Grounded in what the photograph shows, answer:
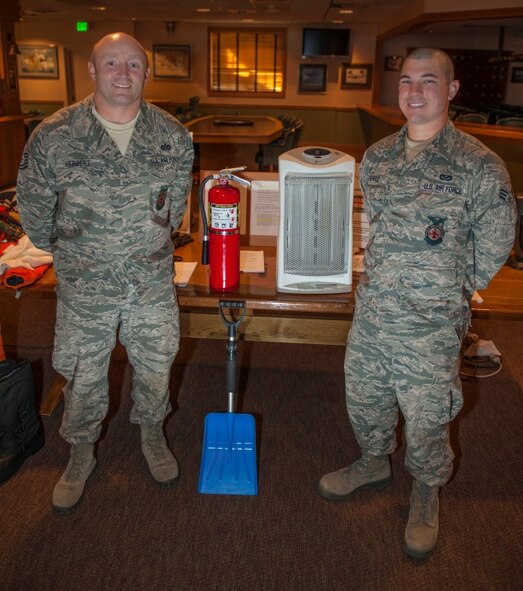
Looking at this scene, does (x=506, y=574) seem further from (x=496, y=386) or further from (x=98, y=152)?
(x=98, y=152)

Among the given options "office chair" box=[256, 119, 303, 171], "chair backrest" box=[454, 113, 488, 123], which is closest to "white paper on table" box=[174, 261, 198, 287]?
"office chair" box=[256, 119, 303, 171]

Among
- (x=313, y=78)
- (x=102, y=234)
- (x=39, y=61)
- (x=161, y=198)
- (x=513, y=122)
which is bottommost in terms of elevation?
(x=102, y=234)

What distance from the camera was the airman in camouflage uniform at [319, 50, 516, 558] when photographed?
5.52 ft

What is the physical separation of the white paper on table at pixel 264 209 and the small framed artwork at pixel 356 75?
1094 centimetres

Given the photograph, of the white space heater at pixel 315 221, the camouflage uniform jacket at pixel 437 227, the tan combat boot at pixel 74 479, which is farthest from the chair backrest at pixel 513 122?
the tan combat boot at pixel 74 479

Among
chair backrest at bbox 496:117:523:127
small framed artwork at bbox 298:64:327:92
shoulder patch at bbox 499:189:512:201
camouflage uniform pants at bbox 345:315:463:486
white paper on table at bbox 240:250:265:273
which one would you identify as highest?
small framed artwork at bbox 298:64:327:92

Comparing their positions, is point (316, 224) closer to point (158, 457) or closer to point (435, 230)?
point (435, 230)

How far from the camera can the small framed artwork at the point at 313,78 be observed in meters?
12.5

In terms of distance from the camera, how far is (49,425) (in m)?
2.62

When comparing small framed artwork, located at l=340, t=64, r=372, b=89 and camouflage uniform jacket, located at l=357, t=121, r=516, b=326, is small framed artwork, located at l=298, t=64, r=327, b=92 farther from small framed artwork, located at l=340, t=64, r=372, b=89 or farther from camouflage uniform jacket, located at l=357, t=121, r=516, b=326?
camouflage uniform jacket, located at l=357, t=121, r=516, b=326

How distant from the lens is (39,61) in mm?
12617

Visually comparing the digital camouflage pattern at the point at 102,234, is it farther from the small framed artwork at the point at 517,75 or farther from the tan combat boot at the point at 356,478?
the small framed artwork at the point at 517,75

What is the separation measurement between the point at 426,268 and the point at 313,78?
38.8ft

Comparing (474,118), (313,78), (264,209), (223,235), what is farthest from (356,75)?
(223,235)
